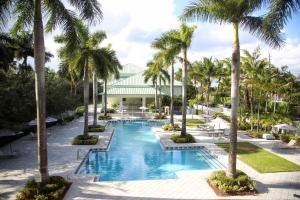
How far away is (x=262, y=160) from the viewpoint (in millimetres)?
18094

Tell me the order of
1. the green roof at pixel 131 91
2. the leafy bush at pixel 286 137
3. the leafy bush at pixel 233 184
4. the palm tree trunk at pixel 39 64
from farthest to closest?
the green roof at pixel 131 91
the leafy bush at pixel 286 137
the leafy bush at pixel 233 184
the palm tree trunk at pixel 39 64

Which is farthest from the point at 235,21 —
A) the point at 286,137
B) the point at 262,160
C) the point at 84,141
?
the point at 84,141

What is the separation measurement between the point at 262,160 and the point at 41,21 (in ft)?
45.1

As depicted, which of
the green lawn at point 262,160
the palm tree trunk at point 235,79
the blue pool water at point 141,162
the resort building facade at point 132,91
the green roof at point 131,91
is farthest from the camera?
the green roof at point 131,91

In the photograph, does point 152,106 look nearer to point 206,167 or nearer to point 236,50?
point 206,167

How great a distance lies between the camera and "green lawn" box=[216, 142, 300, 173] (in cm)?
1642

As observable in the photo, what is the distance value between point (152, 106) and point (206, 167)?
98.5 ft

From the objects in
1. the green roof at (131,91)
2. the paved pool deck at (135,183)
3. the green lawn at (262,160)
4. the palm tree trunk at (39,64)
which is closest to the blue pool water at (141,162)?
the paved pool deck at (135,183)

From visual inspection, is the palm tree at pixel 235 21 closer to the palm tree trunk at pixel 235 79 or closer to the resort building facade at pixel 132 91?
the palm tree trunk at pixel 235 79

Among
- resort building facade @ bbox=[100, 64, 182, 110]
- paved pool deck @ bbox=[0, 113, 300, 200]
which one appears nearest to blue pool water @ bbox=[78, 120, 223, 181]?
paved pool deck @ bbox=[0, 113, 300, 200]

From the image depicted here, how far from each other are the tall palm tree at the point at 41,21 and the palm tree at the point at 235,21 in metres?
4.78

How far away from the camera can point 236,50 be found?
1336cm

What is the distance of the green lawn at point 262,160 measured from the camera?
16.4m

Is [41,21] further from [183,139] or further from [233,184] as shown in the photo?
[183,139]
